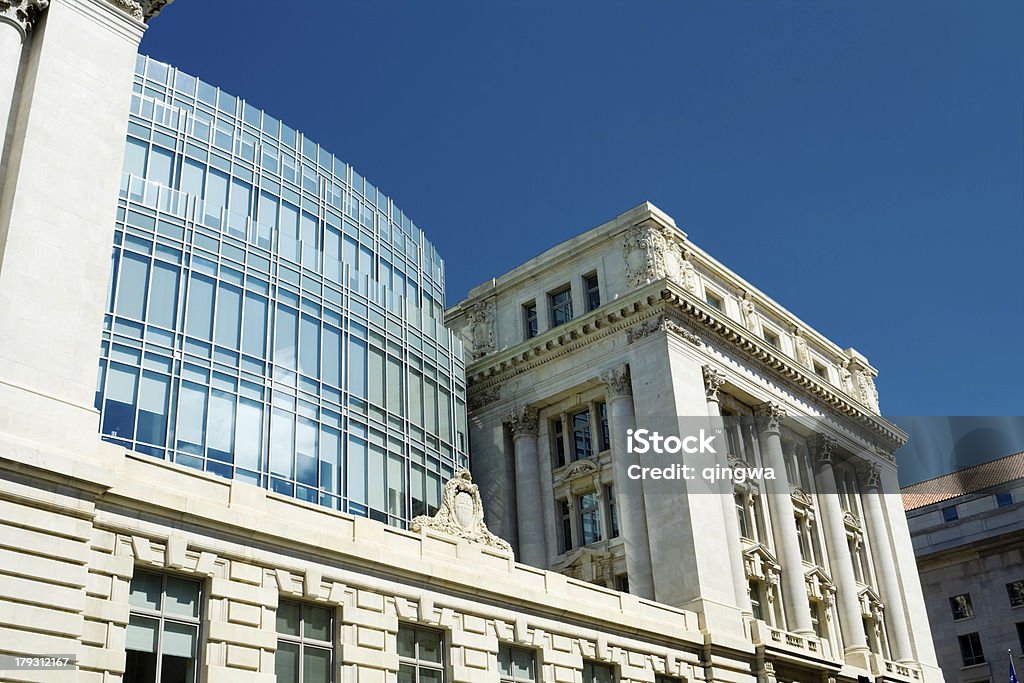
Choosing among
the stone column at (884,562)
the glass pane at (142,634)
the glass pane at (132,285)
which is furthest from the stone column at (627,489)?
the glass pane at (142,634)

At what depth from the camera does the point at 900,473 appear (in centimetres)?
6844

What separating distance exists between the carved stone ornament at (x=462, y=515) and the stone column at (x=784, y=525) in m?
19.3

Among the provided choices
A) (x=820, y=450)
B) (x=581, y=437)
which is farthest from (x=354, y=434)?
(x=820, y=450)

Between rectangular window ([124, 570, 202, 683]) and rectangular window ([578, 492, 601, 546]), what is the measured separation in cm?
2566

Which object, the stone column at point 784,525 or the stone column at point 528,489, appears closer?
the stone column at point 784,525

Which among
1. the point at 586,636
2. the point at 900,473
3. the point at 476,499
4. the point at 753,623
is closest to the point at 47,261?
the point at 476,499

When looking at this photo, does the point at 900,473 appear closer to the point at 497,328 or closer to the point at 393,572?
the point at 497,328

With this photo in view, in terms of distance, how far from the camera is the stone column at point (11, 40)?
1091 inches

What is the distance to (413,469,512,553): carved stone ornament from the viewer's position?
119 feet

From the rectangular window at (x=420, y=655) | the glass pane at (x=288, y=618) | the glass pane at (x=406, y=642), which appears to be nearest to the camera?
the glass pane at (x=288, y=618)

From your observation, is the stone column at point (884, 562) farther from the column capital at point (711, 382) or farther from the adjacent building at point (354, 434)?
the column capital at point (711, 382)

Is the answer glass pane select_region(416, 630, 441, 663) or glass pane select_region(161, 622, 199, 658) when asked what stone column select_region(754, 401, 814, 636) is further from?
glass pane select_region(161, 622, 199, 658)

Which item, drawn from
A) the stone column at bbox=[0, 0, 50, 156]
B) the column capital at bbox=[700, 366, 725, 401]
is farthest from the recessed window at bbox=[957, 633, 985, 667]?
the stone column at bbox=[0, 0, 50, 156]

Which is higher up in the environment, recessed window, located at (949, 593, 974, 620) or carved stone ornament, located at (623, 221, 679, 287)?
carved stone ornament, located at (623, 221, 679, 287)
